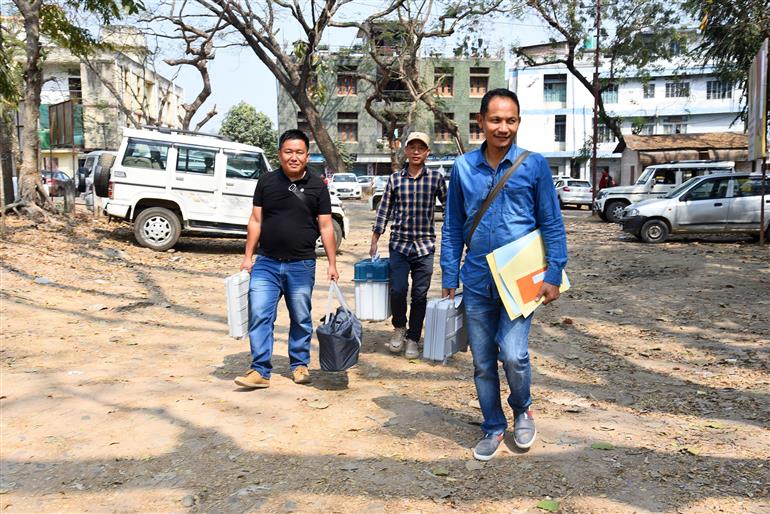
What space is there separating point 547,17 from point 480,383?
81.3 feet

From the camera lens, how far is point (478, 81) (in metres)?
53.7

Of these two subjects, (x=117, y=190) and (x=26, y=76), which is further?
(x=26, y=76)

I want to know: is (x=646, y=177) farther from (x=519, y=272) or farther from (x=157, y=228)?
(x=519, y=272)

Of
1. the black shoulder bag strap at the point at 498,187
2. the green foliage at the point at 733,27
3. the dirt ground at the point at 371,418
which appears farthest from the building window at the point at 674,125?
the black shoulder bag strap at the point at 498,187

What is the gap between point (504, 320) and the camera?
3545 mm

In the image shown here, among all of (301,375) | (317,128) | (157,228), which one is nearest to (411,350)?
(301,375)

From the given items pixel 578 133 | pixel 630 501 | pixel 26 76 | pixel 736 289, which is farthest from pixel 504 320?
pixel 578 133

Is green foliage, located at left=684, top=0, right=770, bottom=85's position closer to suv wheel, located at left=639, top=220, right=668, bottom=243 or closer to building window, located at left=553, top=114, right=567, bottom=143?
suv wheel, located at left=639, top=220, right=668, bottom=243

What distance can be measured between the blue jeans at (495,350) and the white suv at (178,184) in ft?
30.2

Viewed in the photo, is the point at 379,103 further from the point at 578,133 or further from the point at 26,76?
the point at 26,76

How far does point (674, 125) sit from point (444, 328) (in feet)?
163

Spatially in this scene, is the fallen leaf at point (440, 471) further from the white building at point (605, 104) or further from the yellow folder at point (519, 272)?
the white building at point (605, 104)

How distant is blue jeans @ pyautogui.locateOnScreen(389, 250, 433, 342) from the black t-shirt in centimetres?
105

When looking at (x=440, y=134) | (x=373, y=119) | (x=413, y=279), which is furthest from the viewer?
(x=440, y=134)
